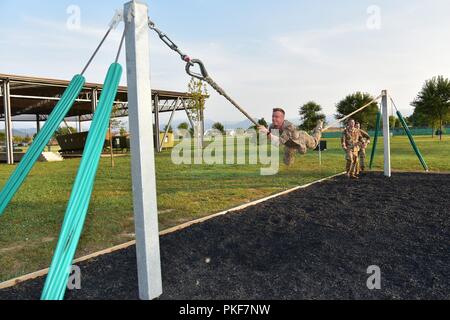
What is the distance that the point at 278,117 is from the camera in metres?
5.27

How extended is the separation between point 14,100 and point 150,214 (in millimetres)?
25382

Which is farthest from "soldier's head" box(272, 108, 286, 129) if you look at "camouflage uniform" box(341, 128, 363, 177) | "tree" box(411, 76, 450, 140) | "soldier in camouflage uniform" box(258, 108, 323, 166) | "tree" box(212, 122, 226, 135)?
"tree" box(212, 122, 226, 135)

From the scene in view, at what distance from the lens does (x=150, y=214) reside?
289 centimetres

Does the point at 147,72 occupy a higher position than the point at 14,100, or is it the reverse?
the point at 14,100

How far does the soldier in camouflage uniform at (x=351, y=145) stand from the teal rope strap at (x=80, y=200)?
330 inches

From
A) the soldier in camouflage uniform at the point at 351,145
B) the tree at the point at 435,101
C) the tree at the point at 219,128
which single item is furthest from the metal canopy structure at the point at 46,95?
the tree at the point at 435,101

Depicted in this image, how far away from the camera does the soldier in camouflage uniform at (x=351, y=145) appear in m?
9.96

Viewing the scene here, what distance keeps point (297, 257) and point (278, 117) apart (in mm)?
2288

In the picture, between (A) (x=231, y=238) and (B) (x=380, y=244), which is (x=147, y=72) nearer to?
(A) (x=231, y=238)

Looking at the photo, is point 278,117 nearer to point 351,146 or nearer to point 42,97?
point 351,146

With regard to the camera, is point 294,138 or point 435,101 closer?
point 294,138

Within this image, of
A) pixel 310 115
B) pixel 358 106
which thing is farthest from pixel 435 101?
pixel 310 115
